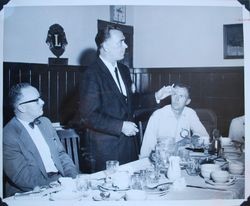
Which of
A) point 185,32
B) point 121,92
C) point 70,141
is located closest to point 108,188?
point 70,141

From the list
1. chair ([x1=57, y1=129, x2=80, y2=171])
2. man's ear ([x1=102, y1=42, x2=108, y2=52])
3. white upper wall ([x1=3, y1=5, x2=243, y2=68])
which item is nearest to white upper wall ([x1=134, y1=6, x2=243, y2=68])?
white upper wall ([x1=3, y1=5, x2=243, y2=68])

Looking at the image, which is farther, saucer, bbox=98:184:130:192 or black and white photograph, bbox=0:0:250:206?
black and white photograph, bbox=0:0:250:206

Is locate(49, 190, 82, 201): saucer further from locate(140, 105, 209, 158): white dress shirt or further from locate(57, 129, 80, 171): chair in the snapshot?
locate(140, 105, 209, 158): white dress shirt

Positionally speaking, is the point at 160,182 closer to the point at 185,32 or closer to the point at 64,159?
the point at 64,159

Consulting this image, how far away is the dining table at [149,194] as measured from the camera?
862mm

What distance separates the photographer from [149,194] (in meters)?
0.89

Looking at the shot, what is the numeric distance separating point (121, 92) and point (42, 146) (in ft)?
1.12

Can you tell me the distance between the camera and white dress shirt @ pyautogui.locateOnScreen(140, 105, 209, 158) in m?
1.12

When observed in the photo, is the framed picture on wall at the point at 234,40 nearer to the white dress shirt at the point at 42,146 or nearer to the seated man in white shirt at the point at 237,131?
the seated man in white shirt at the point at 237,131

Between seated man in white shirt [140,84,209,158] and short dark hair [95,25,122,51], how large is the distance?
296 mm

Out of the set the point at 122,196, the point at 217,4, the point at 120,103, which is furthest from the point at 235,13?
the point at 122,196

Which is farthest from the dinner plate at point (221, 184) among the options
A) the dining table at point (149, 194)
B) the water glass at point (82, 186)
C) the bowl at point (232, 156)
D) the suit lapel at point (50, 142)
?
the suit lapel at point (50, 142)

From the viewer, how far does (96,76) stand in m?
1.09

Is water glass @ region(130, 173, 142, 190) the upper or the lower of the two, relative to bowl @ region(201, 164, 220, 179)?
lower
